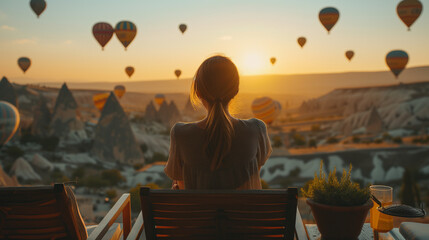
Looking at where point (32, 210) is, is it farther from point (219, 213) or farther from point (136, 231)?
point (219, 213)

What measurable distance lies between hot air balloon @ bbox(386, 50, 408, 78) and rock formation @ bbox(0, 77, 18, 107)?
43072 mm

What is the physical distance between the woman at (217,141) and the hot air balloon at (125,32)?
98.5 feet

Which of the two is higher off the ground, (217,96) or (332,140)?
(217,96)

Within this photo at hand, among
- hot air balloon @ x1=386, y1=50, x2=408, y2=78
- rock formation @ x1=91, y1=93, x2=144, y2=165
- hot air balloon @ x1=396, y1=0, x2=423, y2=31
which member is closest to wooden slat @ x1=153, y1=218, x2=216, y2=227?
hot air balloon @ x1=396, y1=0, x2=423, y2=31

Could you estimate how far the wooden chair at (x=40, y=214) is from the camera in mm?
1771

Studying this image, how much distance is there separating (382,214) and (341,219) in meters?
0.42

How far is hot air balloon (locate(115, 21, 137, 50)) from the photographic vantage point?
30828 millimetres

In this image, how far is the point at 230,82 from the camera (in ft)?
6.16

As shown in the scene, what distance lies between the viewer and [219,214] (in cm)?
172

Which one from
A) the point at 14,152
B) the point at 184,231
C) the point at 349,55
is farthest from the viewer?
the point at 14,152

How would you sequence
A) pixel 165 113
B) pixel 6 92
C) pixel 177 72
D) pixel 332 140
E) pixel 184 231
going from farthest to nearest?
pixel 165 113 < pixel 332 140 < pixel 6 92 < pixel 177 72 < pixel 184 231

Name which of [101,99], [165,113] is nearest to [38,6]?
[101,99]

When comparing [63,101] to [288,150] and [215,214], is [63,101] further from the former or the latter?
[215,214]

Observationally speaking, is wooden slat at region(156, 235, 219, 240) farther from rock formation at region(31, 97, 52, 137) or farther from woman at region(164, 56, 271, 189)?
rock formation at region(31, 97, 52, 137)
